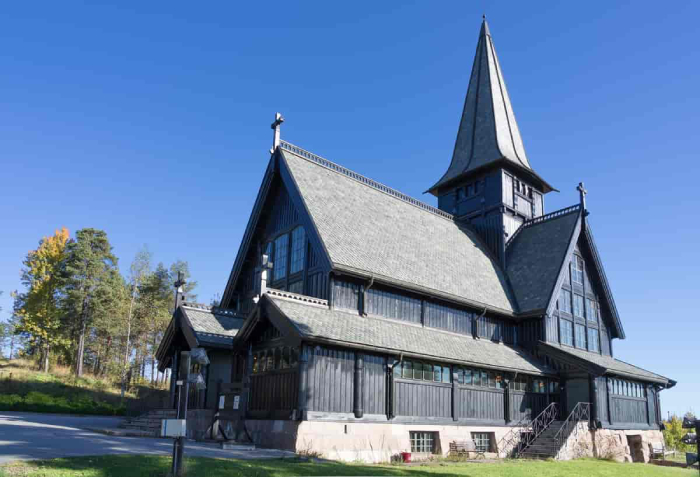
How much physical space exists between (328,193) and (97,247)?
3967cm

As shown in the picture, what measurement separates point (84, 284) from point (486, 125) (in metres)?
40.2

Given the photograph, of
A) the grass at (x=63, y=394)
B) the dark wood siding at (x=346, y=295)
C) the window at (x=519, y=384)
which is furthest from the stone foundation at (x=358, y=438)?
the grass at (x=63, y=394)

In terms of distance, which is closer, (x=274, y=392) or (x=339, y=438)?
(x=339, y=438)

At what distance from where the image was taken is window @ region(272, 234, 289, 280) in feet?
88.4

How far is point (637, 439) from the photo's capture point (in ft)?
103

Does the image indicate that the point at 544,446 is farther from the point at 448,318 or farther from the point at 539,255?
the point at 539,255

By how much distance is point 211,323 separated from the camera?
24.9 metres

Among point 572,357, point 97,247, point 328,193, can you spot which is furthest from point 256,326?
point 97,247

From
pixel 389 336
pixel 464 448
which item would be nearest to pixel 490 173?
pixel 389 336

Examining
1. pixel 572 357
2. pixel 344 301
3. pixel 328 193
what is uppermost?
pixel 328 193

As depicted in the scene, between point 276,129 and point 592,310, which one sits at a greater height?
point 276,129

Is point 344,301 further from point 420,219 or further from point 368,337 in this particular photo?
point 420,219

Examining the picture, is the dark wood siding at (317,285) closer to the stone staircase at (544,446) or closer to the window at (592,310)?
the stone staircase at (544,446)

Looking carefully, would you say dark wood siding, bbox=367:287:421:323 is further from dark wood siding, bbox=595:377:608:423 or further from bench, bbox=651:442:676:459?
bench, bbox=651:442:676:459
